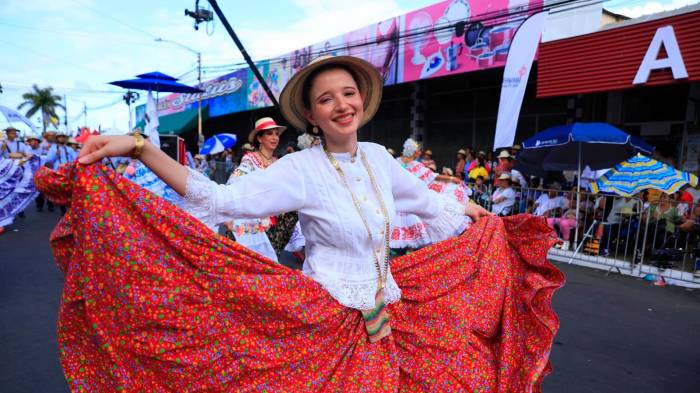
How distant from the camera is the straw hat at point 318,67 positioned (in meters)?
1.87

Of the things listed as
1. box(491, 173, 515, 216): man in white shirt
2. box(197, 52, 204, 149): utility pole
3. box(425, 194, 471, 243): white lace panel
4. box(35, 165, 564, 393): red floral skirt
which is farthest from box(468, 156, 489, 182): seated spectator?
box(197, 52, 204, 149): utility pole

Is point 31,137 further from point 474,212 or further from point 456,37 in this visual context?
point 474,212

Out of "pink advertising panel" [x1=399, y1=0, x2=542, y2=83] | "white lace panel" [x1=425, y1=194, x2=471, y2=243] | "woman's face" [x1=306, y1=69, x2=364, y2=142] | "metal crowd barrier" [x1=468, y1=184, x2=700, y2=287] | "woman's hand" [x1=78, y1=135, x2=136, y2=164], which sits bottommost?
"metal crowd barrier" [x1=468, y1=184, x2=700, y2=287]

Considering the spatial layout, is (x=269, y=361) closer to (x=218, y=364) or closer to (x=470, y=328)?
(x=218, y=364)

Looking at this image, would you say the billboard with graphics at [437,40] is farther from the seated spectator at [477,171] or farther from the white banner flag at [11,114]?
the white banner flag at [11,114]

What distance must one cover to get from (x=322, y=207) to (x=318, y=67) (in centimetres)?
56

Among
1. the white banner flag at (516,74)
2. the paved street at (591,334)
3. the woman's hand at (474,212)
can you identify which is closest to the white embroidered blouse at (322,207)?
the woman's hand at (474,212)

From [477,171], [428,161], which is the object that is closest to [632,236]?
[477,171]

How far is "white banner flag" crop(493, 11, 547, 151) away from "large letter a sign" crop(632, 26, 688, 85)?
2.03 meters

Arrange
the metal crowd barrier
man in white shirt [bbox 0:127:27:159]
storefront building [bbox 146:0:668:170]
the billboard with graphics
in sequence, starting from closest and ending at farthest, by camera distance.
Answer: the metal crowd barrier → storefront building [bbox 146:0:668:170] → the billboard with graphics → man in white shirt [bbox 0:127:27:159]

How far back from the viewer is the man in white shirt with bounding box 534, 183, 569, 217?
27.2ft

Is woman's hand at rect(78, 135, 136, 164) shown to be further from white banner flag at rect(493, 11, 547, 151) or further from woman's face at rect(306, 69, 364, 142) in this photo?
white banner flag at rect(493, 11, 547, 151)

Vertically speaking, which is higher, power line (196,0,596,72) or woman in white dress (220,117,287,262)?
power line (196,0,596,72)

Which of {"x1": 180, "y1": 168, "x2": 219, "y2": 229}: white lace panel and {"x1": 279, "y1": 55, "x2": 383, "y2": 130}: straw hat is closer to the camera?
{"x1": 180, "y1": 168, "x2": 219, "y2": 229}: white lace panel
